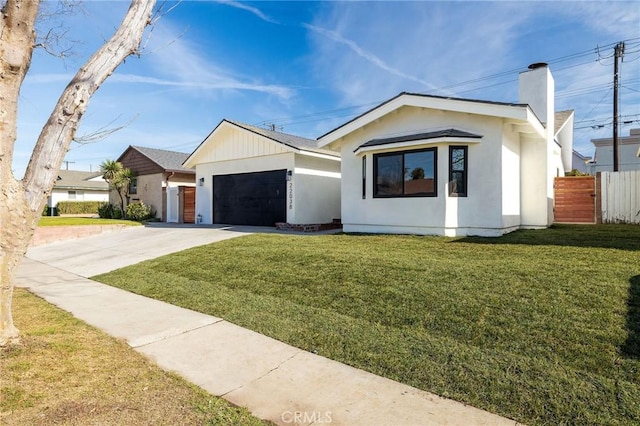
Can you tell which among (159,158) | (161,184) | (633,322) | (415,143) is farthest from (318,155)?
(159,158)

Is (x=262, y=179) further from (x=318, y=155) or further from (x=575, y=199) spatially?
(x=575, y=199)

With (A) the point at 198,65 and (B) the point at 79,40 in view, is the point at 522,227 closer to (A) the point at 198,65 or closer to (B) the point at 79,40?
(B) the point at 79,40

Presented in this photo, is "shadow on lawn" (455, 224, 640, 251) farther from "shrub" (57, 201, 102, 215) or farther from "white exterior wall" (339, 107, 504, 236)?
"shrub" (57, 201, 102, 215)

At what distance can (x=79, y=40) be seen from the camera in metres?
5.02

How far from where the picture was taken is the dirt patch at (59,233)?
12.8 meters

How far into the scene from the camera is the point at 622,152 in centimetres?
2873

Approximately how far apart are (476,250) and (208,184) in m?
13.7

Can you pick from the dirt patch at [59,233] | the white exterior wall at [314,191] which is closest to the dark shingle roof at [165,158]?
the dirt patch at [59,233]

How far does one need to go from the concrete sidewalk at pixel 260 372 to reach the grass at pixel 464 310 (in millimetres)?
202

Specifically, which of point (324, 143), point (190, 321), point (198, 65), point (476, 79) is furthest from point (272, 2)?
point (476, 79)

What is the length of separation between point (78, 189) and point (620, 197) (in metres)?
41.3

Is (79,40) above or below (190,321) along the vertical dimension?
above

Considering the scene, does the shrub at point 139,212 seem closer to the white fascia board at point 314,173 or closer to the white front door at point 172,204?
the white front door at point 172,204

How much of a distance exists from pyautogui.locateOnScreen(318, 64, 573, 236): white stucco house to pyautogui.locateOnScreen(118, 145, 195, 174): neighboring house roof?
41.6 feet
